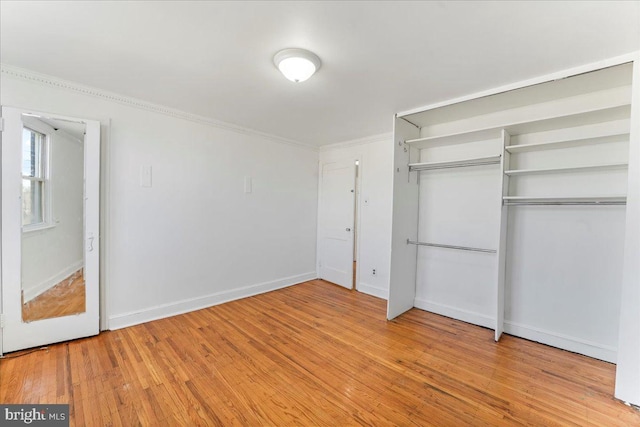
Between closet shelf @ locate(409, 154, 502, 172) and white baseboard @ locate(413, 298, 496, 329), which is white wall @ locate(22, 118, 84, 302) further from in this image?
white baseboard @ locate(413, 298, 496, 329)

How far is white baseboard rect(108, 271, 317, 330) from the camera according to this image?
2.82m

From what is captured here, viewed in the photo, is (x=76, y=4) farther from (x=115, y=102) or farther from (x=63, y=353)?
(x=63, y=353)

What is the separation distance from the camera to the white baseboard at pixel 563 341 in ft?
7.63

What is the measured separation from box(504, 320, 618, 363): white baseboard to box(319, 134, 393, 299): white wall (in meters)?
1.57

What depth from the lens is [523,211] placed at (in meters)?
2.77

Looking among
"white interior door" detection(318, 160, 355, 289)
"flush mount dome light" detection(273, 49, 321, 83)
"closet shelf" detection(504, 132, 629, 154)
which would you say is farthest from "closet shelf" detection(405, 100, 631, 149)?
"flush mount dome light" detection(273, 49, 321, 83)

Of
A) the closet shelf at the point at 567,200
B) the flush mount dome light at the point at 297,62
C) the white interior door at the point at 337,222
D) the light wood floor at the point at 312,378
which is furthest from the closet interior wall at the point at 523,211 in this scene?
the flush mount dome light at the point at 297,62

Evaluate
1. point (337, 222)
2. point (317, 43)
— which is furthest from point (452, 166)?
point (317, 43)

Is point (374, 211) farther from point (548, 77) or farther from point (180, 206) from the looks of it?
point (180, 206)

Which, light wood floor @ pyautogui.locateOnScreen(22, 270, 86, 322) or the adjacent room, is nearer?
the adjacent room

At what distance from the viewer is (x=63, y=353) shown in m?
2.29

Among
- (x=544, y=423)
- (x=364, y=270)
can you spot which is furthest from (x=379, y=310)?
(x=544, y=423)

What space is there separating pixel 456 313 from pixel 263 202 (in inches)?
119

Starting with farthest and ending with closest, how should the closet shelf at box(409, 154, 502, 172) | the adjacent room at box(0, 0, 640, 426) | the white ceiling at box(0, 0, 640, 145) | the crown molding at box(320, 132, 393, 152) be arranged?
1. the crown molding at box(320, 132, 393, 152)
2. the closet shelf at box(409, 154, 502, 172)
3. the adjacent room at box(0, 0, 640, 426)
4. the white ceiling at box(0, 0, 640, 145)
